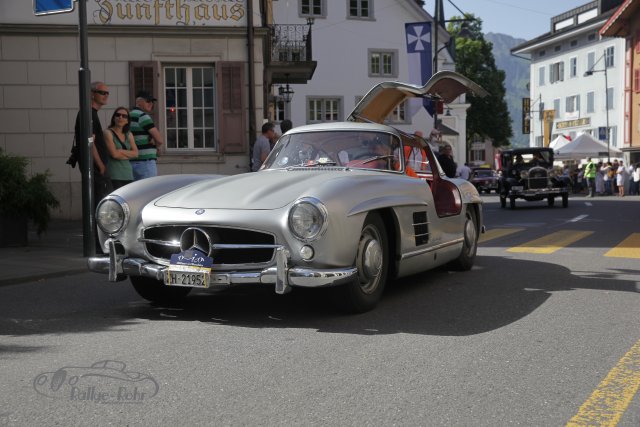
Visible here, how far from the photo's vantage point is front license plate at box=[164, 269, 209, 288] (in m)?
5.21

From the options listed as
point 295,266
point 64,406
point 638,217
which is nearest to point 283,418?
point 64,406

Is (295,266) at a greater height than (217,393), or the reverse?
(295,266)

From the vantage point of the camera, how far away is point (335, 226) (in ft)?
17.1

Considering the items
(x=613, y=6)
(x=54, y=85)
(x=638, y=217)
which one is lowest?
(x=638, y=217)

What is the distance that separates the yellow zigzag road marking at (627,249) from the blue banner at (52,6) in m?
6.93

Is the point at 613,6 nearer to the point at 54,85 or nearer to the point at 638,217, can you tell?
the point at 638,217

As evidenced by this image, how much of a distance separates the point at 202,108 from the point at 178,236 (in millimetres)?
11974

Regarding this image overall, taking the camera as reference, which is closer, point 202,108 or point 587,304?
point 587,304

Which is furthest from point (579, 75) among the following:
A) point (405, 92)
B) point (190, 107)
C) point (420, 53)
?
point (405, 92)

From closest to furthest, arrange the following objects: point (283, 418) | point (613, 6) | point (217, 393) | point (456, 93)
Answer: point (283, 418) → point (217, 393) → point (456, 93) → point (613, 6)

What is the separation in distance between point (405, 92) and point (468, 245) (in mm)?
1721

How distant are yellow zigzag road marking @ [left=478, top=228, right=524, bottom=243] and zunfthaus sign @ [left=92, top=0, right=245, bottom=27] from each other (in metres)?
7.03

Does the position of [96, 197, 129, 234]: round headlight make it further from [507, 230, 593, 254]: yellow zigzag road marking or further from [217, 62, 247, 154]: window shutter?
[217, 62, 247, 154]: window shutter

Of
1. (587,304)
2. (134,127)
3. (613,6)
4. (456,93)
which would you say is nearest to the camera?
(587,304)
